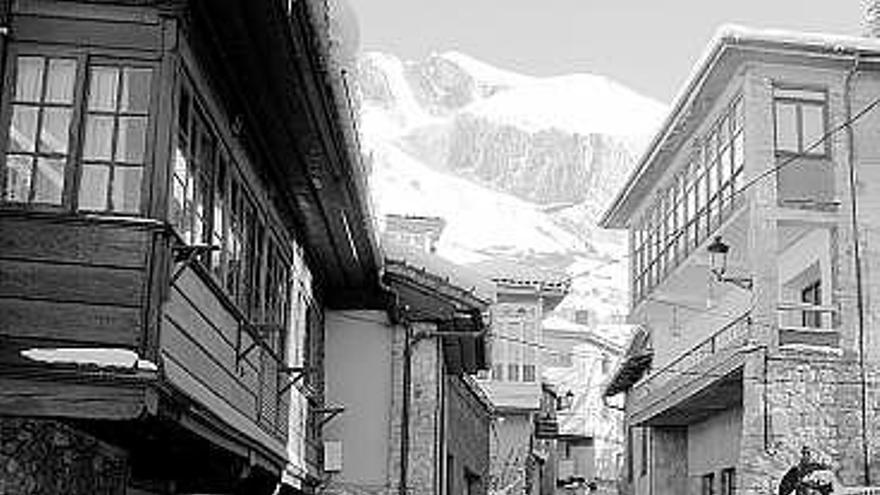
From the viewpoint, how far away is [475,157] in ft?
565

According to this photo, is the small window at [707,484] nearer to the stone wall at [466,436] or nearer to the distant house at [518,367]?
the stone wall at [466,436]

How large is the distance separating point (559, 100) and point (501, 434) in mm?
147430

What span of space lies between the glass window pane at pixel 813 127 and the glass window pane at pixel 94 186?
19131 millimetres

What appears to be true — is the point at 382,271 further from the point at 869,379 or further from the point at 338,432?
the point at 869,379

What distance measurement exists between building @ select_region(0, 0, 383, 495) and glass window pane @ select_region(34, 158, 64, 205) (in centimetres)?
1

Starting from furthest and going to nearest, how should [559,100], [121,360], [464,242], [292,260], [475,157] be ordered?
[559,100]
[475,157]
[464,242]
[292,260]
[121,360]

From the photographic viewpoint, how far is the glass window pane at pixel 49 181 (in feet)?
29.7

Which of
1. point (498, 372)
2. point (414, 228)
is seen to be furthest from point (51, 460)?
point (498, 372)

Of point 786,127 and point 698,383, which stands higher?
point 786,127

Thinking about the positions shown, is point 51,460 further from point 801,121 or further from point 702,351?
point 702,351

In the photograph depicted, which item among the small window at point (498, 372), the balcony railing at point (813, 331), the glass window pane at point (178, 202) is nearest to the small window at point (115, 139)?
the glass window pane at point (178, 202)

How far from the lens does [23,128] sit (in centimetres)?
914

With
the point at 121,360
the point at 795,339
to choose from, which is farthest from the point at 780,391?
the point at 121,360

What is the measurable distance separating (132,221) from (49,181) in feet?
2.13
